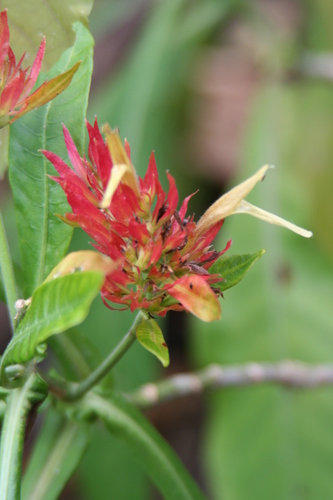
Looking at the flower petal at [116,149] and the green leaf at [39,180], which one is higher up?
the flower petal at [116,149]

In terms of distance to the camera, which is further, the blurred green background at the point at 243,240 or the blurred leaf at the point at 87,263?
the blurred green background at the point at 243,240

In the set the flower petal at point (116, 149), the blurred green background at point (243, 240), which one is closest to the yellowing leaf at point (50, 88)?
the flower petal at point (116, 149)

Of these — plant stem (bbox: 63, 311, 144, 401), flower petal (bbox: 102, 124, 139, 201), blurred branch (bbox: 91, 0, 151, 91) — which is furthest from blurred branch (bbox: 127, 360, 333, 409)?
blurred branch (bbox: 91, 0, 151, 91)

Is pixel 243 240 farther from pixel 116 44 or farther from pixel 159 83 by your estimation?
pixel 116 44

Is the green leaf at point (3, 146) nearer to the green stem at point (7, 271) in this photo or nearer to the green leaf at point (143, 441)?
the green stem at point (7, 271)

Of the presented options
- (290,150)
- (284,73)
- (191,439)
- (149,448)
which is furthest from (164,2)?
(149,448)

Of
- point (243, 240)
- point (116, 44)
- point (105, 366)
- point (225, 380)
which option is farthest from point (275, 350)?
point (116, 44)
